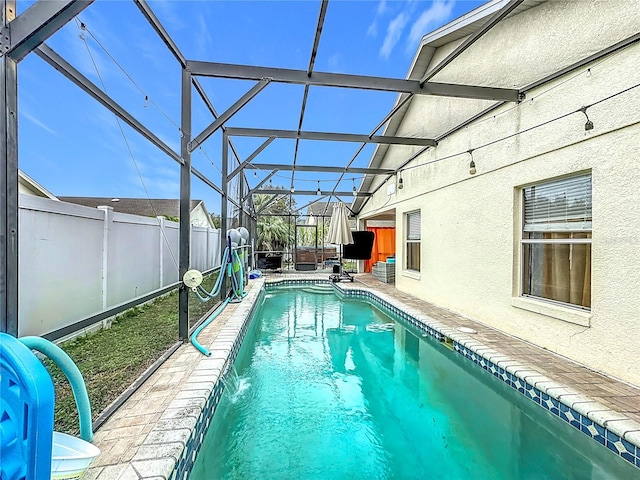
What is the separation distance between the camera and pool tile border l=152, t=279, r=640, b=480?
238 centimetres

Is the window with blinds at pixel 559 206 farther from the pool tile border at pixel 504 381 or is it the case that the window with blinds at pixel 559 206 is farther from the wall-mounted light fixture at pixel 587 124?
the pool tile border at pixel 504 381

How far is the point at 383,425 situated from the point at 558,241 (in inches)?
126

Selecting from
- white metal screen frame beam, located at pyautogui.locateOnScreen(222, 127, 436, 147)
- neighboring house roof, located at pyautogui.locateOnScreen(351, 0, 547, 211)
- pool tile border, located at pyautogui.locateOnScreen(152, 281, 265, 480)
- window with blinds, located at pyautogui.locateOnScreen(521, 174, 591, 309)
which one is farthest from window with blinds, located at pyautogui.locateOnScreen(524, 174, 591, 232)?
pool tile border, located at pyautogui.locateOnScreen(152, 281, 265, 480)

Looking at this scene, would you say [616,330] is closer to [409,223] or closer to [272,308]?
[409,223]

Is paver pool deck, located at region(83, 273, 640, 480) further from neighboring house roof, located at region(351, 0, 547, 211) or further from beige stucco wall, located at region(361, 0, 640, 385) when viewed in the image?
neighboring house roof, located at region(351, 0, 547, 211)

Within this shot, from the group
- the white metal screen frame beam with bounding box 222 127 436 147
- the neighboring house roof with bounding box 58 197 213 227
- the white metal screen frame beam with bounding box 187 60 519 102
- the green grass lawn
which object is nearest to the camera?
the green grass lawn

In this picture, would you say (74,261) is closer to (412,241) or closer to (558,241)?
(558,241)

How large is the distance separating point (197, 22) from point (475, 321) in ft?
21.5

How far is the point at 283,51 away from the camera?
511 cm

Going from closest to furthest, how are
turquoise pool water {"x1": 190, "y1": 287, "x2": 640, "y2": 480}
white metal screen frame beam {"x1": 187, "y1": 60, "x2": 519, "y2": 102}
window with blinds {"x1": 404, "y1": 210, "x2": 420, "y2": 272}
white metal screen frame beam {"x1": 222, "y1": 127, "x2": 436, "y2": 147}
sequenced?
turquoise pool water {"x1": 190, "y1": 287, "x2": 640, "y2": 480}, white metal screen frame beam {"x1": 187, "y1": 60, "x2": 519, "y2": 102}, white metal screen frame beam {"x1": 222, "y1": 127, "x2": 436, "y2": 147}, window with blinds {"x1": 404, "y1": 210, "x2": 420, "y2": 272}

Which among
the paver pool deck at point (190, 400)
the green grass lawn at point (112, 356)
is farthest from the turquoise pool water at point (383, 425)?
the green grass lawn at point (112, 356)

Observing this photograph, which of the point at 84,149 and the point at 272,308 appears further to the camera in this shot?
the point at 272,308

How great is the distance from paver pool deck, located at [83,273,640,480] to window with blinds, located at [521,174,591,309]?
83cm

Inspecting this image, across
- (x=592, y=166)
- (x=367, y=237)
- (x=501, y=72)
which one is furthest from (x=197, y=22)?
(x=367, y=237)
